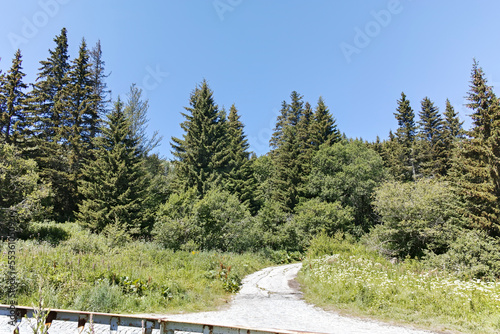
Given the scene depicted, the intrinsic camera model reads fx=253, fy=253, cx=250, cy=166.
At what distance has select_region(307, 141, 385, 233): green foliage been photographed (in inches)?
1201

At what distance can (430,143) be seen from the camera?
37812mm

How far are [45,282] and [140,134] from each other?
21.7 metres

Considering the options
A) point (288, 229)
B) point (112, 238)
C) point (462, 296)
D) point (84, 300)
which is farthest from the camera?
point (288, 229)

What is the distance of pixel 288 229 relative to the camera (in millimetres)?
25359

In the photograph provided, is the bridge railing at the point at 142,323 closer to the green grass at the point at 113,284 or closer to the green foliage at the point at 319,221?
the green grass at the point at 113,284

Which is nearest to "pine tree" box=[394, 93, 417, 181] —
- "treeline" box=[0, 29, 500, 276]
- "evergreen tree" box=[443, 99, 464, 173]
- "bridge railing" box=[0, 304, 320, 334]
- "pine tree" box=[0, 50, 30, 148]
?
"treeline" box=[0, 29, 500, 276]

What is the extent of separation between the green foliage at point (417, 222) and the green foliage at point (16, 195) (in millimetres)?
22548

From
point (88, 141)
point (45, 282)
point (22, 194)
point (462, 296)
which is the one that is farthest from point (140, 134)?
point (462, 296)

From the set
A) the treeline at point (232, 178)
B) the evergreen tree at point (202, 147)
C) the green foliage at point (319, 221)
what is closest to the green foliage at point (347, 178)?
the treeline at point (232, 178)

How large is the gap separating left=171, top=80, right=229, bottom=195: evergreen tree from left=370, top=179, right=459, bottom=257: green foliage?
16930 millimetres

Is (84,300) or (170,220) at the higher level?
(170,220)

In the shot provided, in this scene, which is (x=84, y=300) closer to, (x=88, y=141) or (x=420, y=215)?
(x=420, y=215)

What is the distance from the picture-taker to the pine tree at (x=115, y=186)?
68.9 feet

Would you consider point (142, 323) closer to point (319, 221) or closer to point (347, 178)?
point (319, 221)
